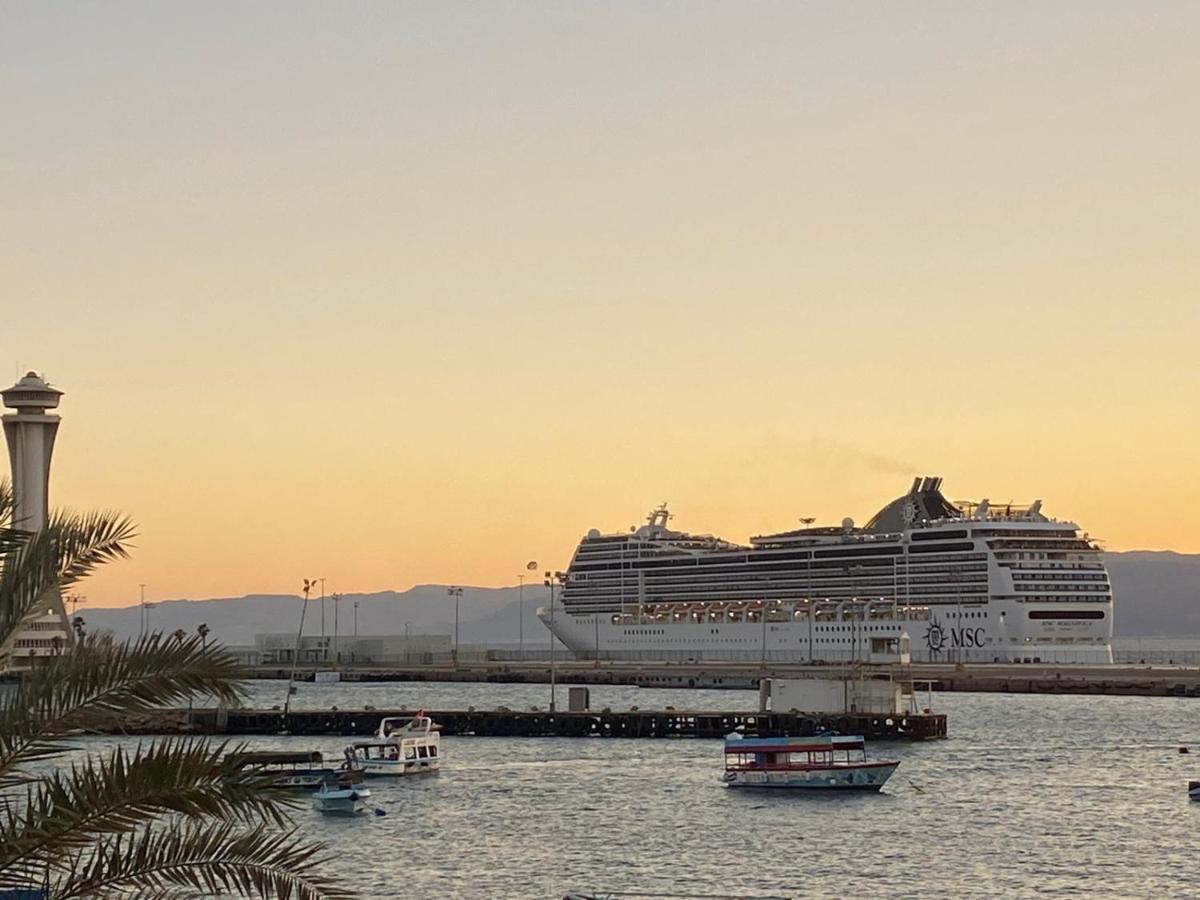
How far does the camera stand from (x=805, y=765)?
67.7 metres

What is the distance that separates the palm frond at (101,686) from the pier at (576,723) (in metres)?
74.8

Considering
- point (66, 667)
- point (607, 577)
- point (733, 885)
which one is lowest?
point (733, 885)

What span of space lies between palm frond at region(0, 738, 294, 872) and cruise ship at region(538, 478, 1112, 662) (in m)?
114

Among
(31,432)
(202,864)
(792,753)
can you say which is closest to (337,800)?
(792,753)

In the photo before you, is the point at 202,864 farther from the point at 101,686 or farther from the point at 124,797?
the point at 101,686

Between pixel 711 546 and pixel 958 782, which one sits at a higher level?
pixel 711 546

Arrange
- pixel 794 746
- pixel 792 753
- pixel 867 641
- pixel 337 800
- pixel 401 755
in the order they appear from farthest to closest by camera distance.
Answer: pixel 867 641 → pixel 401 755 → pixel 792 753 → pixel 794 746 → pixel 337 800

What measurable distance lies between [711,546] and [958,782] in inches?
4488

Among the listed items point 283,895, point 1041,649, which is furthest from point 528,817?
point 1041,649

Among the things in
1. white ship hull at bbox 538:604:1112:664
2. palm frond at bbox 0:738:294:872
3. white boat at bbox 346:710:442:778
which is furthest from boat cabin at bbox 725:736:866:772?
white ship hull at bbox 538:604:1112:664

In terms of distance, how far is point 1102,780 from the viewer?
232ft

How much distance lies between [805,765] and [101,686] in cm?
5494

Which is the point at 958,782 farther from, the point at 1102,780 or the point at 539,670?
the point at 539,670

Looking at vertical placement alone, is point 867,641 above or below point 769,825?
above
